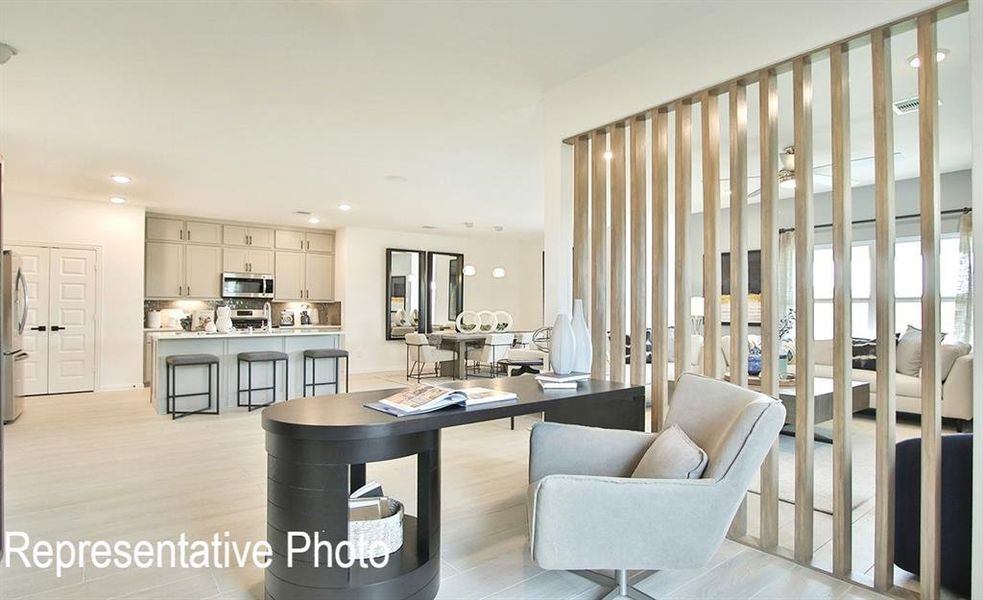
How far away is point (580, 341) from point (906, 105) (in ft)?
9.57

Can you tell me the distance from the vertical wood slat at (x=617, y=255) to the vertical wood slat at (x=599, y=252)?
2.4 inches

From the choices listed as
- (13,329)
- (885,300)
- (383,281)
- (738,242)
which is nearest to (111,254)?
(13,329)

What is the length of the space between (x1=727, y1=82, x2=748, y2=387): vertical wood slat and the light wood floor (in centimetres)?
91

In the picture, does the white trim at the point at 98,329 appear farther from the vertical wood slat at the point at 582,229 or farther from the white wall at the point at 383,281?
the vertical wood slat at the point at 582,229

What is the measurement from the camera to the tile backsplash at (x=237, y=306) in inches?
305

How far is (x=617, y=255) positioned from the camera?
3072 mm

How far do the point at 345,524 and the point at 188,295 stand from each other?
23.8 ft

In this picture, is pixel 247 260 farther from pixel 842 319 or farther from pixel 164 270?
pixel 842 319

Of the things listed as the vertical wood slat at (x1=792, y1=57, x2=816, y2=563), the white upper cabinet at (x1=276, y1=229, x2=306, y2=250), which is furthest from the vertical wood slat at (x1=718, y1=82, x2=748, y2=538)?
the white upper cabinet at (x1=276, y1=229, x2=306, y2=250)

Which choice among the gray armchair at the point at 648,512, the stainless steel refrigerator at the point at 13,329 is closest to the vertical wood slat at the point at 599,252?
the gray armchair at the point at 648,512

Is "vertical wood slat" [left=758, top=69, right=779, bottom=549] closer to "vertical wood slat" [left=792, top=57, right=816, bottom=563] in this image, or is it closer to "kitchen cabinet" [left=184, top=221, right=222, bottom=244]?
"vertical wood slat" [left=792, top=57, right=816, bottom=563]

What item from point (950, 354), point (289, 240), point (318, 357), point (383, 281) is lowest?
point (318, 357)

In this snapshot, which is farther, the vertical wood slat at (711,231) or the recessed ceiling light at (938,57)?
the recessed ceiling light at (938,57)

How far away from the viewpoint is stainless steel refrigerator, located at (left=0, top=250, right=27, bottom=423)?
15.4ft
